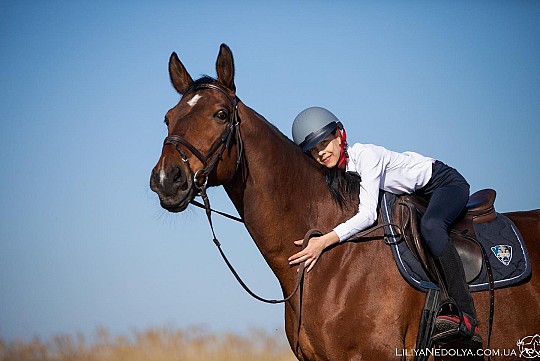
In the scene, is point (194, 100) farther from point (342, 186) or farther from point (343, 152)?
point (342, 186)

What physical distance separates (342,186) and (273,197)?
0.63m

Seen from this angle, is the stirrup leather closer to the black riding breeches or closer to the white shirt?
the black riding breeches

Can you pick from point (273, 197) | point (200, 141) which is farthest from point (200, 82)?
point (273, 197)

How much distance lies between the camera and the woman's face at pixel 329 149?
16.5 ft

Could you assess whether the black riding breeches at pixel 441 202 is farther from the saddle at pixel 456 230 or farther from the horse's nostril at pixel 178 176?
the horse's nostril at pixel 178 176

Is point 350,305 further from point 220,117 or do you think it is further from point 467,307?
point 220,117

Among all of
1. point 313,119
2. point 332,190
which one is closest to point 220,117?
point 313,119

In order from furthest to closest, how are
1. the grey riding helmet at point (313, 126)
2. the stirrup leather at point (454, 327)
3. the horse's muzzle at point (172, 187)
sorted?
1. the grey riding helmet at point (313, 126)
2. the stirrup leather at point (454, 327)
3. the horse's muzzle at point (172, 187)

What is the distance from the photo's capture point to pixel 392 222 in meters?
4.91

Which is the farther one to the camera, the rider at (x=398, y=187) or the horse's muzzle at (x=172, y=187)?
the rider at (x=398, y=187)

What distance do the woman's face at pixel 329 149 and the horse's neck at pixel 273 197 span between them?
21 cm

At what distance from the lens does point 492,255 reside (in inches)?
198

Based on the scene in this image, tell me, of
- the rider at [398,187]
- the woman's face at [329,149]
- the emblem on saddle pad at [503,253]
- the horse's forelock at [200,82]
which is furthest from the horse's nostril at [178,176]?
the emblem on saddle pad at [503,253]

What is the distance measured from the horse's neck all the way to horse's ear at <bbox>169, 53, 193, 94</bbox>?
0.55 metres
